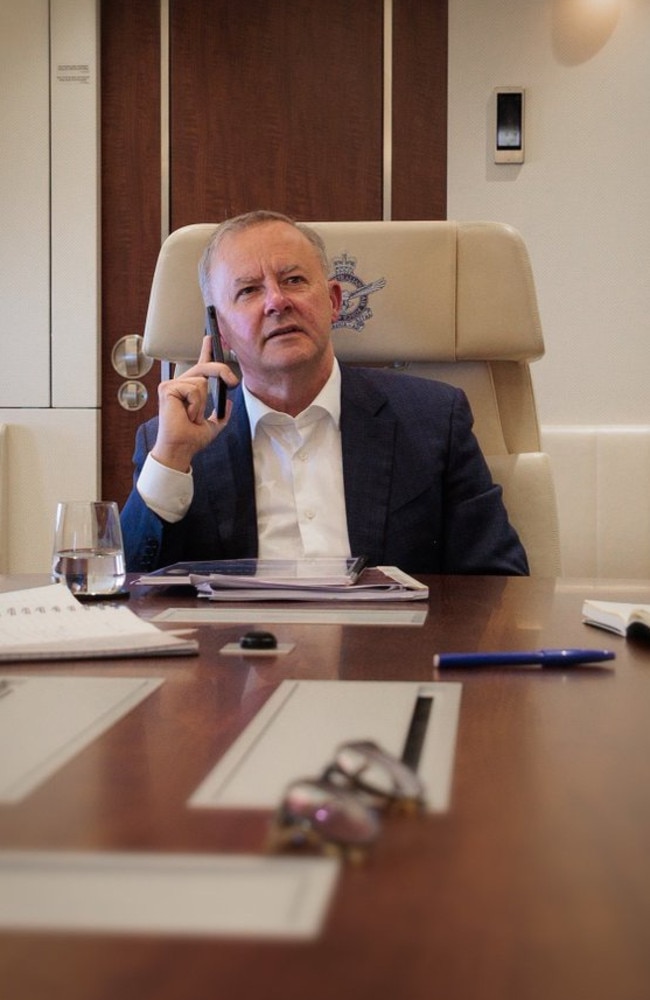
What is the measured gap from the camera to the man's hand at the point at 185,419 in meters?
1.82

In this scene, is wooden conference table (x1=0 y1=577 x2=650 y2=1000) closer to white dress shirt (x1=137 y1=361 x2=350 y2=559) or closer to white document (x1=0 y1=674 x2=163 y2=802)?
white document (x1=0 y1=674 x2=163 y2=802)

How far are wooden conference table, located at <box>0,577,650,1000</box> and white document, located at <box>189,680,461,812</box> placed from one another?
12 mm

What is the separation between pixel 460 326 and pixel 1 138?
2075mm

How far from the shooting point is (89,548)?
51.4 inches

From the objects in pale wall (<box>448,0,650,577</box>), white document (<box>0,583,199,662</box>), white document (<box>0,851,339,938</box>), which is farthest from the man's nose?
white document (<box>0,851,339,938</box>)

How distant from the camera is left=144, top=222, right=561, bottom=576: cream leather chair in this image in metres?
2.05

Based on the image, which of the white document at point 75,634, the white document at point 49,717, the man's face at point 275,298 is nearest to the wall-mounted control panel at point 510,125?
the man's face at point 275,298

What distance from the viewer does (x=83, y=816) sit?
489 mm

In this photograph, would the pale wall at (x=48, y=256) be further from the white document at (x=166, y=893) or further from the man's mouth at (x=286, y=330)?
the white document at (x=166, y=893)

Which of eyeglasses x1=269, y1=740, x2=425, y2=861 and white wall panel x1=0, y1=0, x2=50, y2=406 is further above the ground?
white wall panel x1=0, y1=0, x2=50, y2=406

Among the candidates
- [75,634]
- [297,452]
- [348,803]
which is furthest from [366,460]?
[348,803]

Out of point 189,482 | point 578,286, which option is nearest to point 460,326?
point 189,482

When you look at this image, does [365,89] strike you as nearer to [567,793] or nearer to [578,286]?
[578,286]

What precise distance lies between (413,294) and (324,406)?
27 centimetres
